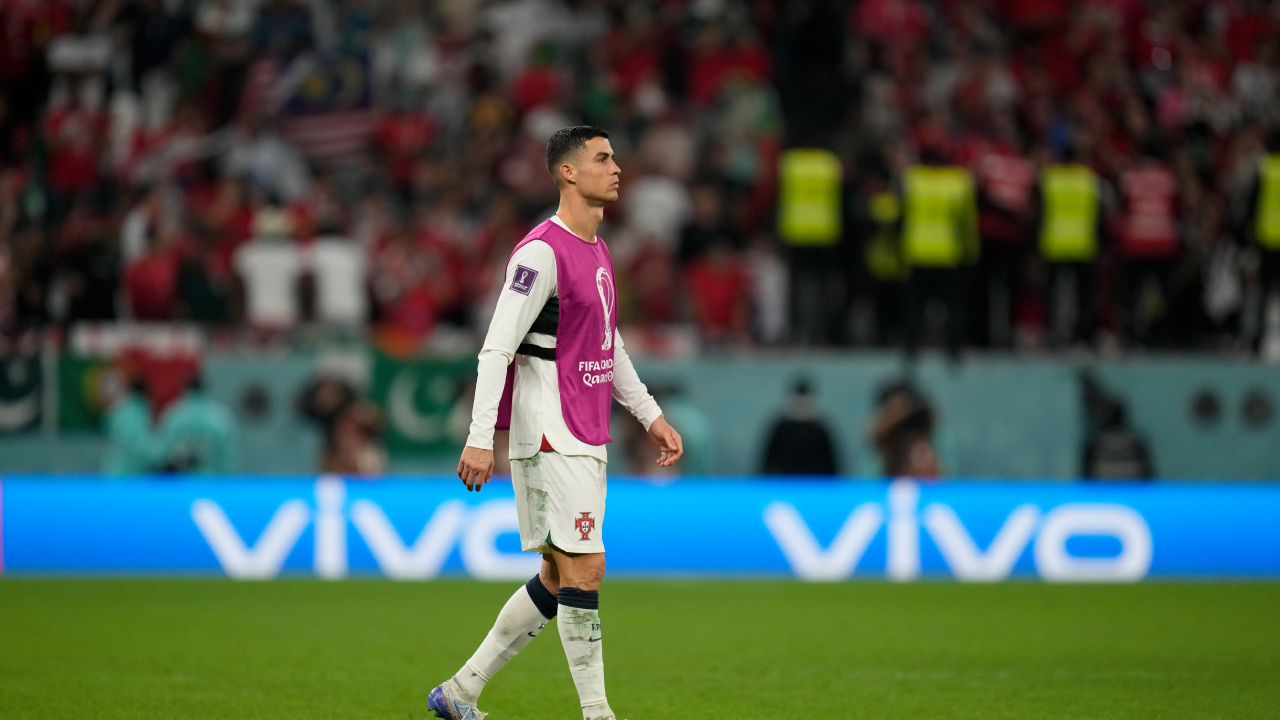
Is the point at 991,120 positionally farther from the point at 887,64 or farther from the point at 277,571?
the point at 277,571

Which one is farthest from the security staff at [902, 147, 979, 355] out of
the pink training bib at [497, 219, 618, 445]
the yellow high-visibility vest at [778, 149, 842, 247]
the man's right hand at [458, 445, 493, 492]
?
the man's right hand at [458, 445, 493, 492]

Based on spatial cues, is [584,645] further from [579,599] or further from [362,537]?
[362,537]

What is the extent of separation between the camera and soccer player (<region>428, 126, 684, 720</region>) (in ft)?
17.7

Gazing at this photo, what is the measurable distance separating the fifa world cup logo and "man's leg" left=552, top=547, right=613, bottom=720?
0.74 m

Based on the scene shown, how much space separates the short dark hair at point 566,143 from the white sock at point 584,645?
4.76 ft

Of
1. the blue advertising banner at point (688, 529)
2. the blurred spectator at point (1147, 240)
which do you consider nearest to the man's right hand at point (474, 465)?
the blue advertising banner at point (688, 529)

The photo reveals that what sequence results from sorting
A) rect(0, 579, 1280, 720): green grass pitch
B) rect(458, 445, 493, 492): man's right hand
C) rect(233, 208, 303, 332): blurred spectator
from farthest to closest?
rect(233, 208, 303, 332): blurred spectator → rect(0, 579, 1280, 720): green grass pitch → rect(458, 445, 493, 492): man's right hand

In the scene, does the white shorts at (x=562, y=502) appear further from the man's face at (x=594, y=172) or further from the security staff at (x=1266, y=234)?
the security staff at (x=1266, y=234)

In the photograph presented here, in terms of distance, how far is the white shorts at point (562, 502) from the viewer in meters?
5.40

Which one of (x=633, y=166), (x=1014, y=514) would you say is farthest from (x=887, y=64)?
(x=1014, y=514)

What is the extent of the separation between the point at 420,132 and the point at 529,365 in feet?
33.9

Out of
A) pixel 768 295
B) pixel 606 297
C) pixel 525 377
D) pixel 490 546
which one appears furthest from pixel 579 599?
pixel 768 295

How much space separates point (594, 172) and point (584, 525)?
1.21 meters

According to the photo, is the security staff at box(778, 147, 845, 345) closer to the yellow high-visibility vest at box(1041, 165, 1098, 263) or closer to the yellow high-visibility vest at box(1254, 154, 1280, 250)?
the yellow high-visibility vest at box(1041, 165, 1098, 263)
